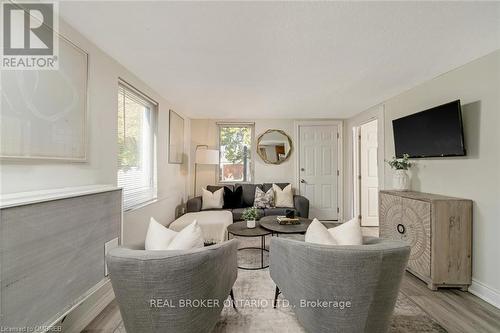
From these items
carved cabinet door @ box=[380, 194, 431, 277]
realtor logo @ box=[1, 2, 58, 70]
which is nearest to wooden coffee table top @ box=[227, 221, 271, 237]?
carved cabinet door @ box=[380, 194, 431, 277]

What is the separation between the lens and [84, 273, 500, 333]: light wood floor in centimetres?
160

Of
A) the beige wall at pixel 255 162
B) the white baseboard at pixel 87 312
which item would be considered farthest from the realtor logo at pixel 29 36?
the beige wall at pixel 255 162

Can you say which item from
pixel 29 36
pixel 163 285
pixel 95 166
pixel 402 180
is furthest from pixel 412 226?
pixel 29 36

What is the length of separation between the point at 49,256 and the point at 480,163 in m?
3.43

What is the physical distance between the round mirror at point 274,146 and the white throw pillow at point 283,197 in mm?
710

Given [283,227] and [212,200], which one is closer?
[283,227]

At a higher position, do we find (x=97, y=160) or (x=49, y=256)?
(x=97, y=160)

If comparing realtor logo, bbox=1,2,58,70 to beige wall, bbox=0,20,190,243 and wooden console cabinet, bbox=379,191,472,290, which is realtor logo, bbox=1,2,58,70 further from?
wooden console cabinet, bbox=379,191,472,290

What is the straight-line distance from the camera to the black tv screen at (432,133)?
6.95 ft

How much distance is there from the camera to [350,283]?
1.13 metres

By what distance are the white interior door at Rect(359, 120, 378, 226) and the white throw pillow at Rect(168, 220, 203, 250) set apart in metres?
4.03

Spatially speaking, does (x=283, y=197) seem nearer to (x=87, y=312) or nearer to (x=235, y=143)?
(x=235, y=143)

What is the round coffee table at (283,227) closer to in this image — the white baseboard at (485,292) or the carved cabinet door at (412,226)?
the carved cabinet door at (412,226)

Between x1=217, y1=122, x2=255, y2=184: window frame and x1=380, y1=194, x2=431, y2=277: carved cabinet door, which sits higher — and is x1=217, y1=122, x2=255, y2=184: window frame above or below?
above
